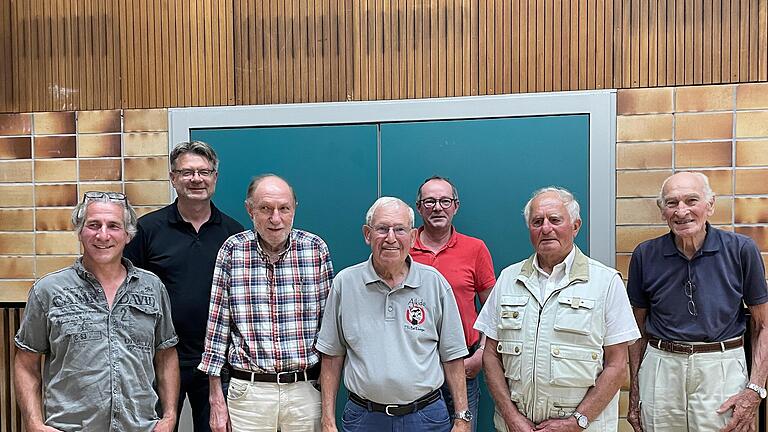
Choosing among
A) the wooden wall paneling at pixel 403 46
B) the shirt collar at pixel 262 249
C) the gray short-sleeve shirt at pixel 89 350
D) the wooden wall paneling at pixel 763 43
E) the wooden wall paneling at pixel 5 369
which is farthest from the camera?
the wooden wall paneling at pixel 5 369

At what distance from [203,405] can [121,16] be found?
2.18 metres

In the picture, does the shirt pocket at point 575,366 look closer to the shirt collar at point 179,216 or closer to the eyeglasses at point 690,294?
the eyeglasses at point 690,294

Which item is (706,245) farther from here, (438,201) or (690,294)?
(438,201)

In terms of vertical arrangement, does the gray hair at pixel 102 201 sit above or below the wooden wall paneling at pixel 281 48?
below

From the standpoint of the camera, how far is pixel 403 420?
92.3 inches

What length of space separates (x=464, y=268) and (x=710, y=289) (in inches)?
37.0

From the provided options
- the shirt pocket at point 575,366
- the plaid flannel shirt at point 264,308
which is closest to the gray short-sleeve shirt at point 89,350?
the plaid flannel shirt at point 264,308

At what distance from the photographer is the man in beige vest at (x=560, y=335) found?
231 centimetres

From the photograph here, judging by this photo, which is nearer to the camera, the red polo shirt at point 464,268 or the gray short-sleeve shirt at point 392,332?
the gray short-sleeve shirt at point 392,332

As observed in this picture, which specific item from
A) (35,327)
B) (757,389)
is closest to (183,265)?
(35,327)

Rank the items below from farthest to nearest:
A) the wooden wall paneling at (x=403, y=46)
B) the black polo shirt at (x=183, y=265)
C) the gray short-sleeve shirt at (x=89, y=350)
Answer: the wooden wall paneling at (x=403, y=46)
the black polo shirt at (x=183, y=265)
the gray short-sleeve shirt at (x=89, y=350)

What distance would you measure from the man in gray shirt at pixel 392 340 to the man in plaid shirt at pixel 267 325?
83 millimetres

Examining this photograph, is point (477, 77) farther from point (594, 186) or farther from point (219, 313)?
point (219, 313)

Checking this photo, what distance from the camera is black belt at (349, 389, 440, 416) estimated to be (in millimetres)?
2344
